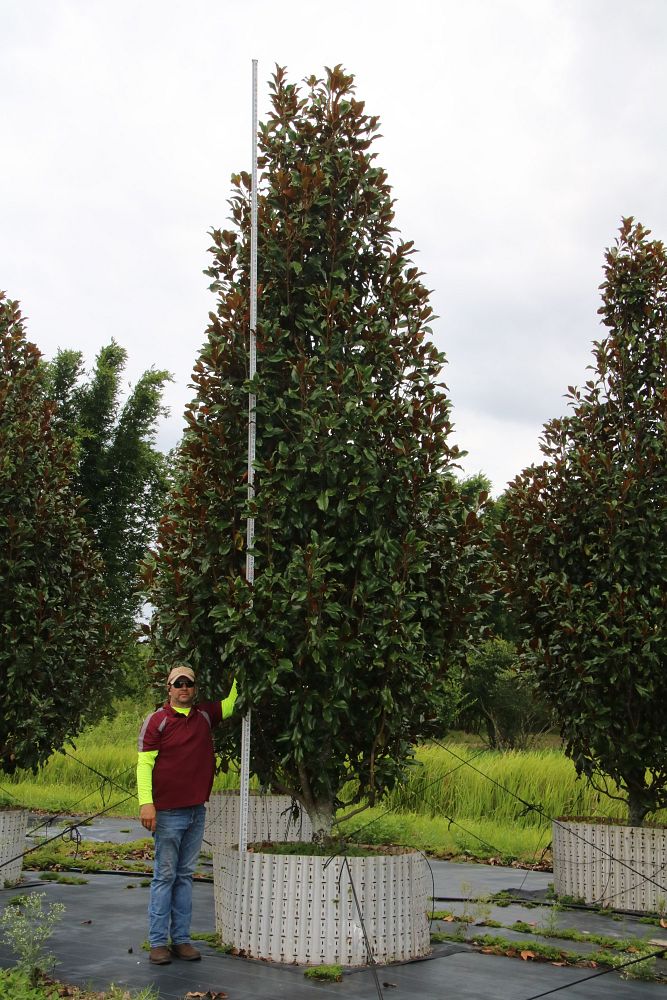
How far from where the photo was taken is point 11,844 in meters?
9.51

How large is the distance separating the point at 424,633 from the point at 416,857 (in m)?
1.54

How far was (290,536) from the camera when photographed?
7.28 metres

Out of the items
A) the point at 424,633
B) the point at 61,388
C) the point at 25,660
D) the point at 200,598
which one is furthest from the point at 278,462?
the point at 61,388

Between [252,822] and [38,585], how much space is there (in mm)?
3639

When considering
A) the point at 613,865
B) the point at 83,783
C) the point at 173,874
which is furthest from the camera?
the point at 83,783

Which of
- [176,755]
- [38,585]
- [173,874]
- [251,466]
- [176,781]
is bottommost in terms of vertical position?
[173,874]

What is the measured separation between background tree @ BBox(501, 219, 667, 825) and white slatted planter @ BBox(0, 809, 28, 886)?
16.6ft

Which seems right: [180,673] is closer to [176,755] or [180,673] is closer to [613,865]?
[176,755]

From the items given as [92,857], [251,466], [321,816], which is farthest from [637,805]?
[92,857]

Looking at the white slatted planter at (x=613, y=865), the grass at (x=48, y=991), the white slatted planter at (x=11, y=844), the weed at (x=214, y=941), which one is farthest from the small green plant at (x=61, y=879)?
the white slatted planter at (x=613, y=865)

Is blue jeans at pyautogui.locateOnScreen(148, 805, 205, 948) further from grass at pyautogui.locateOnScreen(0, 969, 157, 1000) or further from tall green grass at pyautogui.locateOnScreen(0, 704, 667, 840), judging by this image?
tall green grass at pyautogui.locateOnScreen(0, 704, 667, 840)

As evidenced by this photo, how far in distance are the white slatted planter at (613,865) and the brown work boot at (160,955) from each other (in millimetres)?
4325

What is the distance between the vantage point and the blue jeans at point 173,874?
22.4ft

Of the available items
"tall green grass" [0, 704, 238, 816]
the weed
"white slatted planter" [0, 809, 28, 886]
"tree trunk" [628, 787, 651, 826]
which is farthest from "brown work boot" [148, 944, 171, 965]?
"tall green grass" [0, 704, 238, 816]
